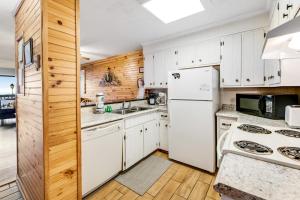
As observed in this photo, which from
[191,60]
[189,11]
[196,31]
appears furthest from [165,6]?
[191,60]

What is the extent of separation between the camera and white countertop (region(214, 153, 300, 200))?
537mm

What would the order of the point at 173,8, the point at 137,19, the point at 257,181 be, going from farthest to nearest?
the point at 137,19 → the point at 173,8 → the point at 257,181

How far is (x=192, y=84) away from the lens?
245 centimetres

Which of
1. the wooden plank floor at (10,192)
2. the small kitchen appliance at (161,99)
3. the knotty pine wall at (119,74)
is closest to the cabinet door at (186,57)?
the small kitchen appliance at (161,99)

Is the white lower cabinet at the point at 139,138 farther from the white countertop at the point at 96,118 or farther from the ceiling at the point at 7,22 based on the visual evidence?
the ceiling at the point at 7,22

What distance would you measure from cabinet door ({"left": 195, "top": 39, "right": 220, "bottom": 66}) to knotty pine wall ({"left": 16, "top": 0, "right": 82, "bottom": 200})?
2.12 meters

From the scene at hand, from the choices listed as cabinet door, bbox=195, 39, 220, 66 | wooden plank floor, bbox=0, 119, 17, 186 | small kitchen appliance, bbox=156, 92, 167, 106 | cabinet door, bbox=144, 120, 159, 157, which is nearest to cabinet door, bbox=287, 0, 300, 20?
cabinet door, bbox=195, 39, 220, 66

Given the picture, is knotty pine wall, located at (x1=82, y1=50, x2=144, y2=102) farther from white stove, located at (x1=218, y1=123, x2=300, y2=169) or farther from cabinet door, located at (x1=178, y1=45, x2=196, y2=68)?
white stove, located at (x1=218, y1=123, x2=300, y2=169)

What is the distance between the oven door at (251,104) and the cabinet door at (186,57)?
3.45 ft

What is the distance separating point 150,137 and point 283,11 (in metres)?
2.52

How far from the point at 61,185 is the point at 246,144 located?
1.63 metres

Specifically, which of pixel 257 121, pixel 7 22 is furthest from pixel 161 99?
pixel 7 22

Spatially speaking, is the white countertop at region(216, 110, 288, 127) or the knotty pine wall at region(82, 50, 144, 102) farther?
the knotty pine wall at region(82, 50, 144, 102)

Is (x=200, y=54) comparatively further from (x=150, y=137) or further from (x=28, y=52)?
(x=28, y=52)
